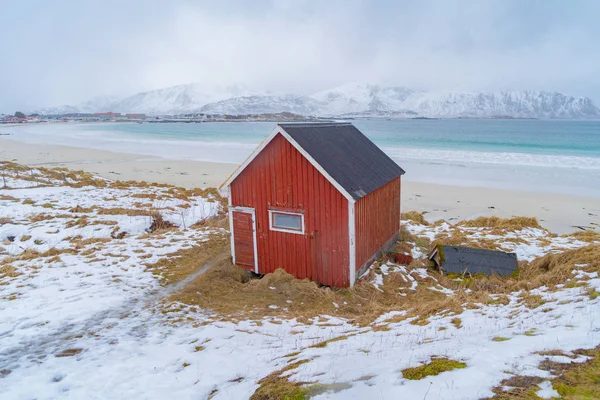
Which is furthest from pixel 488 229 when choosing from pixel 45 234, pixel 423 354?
pixel 45 234

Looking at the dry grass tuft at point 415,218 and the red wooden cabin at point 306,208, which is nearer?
the red wooden cabin at point 306,208

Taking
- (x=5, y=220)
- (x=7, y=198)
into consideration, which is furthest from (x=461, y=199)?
(x=7, y=198)

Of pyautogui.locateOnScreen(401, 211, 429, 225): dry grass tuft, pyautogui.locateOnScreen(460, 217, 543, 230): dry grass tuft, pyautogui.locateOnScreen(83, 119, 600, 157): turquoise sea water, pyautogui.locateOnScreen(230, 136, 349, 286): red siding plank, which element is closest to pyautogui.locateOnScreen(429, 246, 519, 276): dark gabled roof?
pyautogui.locateOnScreen(230, 136, 349, 286): red siding plank

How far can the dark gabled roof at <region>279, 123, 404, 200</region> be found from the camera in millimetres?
11117

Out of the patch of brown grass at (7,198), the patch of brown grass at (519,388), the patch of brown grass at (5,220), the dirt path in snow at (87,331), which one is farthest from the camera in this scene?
the patch of brown grass at (7,198)

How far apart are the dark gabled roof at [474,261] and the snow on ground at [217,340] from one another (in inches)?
37.3

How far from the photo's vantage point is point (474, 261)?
12281mm

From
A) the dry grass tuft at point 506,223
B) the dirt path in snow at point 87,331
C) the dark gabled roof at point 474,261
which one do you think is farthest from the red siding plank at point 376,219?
the dirt path in snow at point 87,331

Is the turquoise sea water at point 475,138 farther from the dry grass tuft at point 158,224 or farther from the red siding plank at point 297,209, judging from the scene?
the red siding plank at point 297,209

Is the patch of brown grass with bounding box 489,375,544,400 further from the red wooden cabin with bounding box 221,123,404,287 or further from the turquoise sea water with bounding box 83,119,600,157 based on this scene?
the turquoise sea water with bounding box 83,119,600,157

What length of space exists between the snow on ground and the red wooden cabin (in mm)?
1536

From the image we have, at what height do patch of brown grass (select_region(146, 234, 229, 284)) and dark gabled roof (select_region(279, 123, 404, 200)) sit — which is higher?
dark gabled roof (select_region(279, 123, 404, 200))

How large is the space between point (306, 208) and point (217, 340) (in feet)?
16.1

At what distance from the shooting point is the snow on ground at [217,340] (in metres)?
5.24
